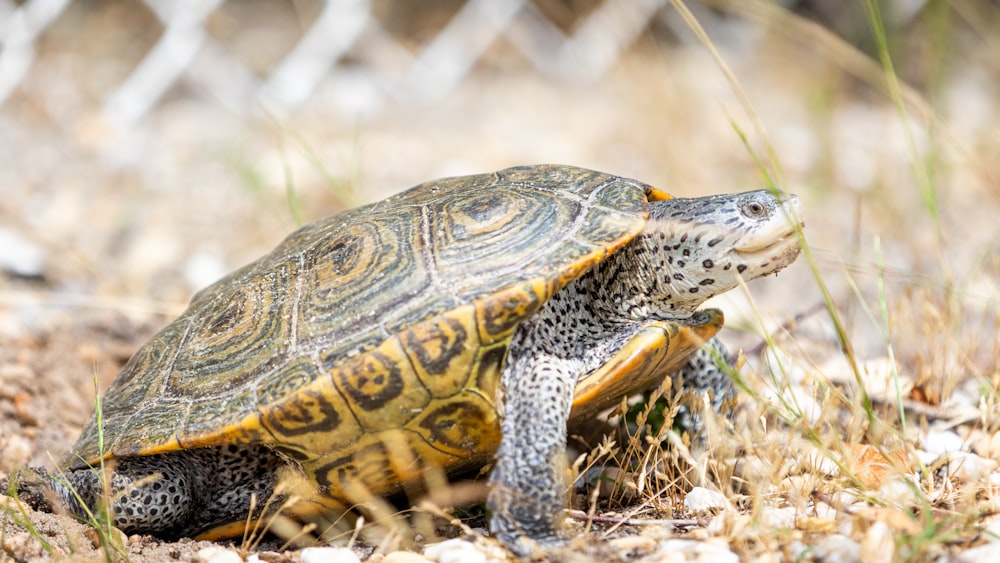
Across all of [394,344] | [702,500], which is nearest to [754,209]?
[702,500]

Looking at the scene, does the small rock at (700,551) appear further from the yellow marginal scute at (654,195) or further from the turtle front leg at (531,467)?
the yellow marginal scute at (654,195)

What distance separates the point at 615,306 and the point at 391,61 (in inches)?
205

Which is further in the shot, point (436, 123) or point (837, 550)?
point (436, 123)

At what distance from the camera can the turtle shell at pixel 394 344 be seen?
183cm

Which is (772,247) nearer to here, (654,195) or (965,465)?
(654,195)

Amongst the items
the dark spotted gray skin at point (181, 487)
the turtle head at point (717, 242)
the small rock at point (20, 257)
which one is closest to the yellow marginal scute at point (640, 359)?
the turtle head at point (717, 242)

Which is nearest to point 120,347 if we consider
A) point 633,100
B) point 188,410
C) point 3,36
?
point 188,410

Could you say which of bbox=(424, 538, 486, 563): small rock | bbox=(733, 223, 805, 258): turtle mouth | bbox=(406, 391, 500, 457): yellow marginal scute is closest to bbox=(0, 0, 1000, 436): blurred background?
bbox=(733, 223, 805, 258): turtle mouth

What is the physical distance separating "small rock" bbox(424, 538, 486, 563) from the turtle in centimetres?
7

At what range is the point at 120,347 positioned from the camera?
3156 millimetres

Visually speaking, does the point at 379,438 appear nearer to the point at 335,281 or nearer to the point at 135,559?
the point at 335,281

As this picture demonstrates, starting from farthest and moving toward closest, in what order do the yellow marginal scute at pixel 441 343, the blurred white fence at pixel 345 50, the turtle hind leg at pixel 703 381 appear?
the blurred white fence at pixel 345 50, the turtle hind leg at pixel 703 381, the yellow marginal scute at pixel 441 343

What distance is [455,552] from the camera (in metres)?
1.71

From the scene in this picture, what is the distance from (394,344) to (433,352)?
0.09 m
